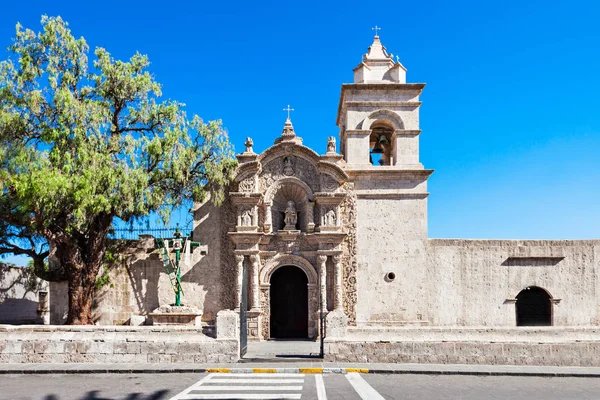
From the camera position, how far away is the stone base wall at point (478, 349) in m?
14.4

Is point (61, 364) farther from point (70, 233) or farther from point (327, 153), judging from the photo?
point (327, 153)

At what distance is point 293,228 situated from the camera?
20.8m

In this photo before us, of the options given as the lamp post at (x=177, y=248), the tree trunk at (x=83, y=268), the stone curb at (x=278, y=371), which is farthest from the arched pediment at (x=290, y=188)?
the stone curb at (x=278, y=371)

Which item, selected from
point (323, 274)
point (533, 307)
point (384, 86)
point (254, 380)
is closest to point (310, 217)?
point (323, 274)

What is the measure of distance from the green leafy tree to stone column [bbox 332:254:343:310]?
4880 mm

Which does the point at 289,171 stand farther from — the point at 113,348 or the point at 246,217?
the point at 113,348

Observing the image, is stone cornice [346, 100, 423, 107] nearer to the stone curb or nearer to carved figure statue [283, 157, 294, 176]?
carved figure statue [283, 157, 294, 176]

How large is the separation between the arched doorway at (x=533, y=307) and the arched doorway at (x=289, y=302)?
8.12m

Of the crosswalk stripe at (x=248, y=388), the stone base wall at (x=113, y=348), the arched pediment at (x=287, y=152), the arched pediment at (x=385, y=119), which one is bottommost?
the crosswalk stripe at (x=248, y=388)

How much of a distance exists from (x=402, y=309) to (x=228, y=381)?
31.5 ft

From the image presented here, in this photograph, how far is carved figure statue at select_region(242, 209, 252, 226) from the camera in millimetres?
20578

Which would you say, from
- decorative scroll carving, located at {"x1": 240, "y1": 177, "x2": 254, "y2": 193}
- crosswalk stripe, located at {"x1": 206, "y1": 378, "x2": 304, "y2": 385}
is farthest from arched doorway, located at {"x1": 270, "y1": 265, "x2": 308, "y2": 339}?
crosswalk stripe, located at {"x1": 206, "y1": 378, "x2": 304, "y2": 385}

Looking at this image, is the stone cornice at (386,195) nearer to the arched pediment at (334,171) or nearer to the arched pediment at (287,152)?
the arched pediment at (334,171)

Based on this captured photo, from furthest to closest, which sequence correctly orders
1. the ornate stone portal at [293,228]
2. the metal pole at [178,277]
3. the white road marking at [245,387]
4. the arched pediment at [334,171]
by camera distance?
the arched pediment at [334,171] → the ornate stone portal at [293,228] → the metal pole at [178,277] → the white road marking at [245,387]
